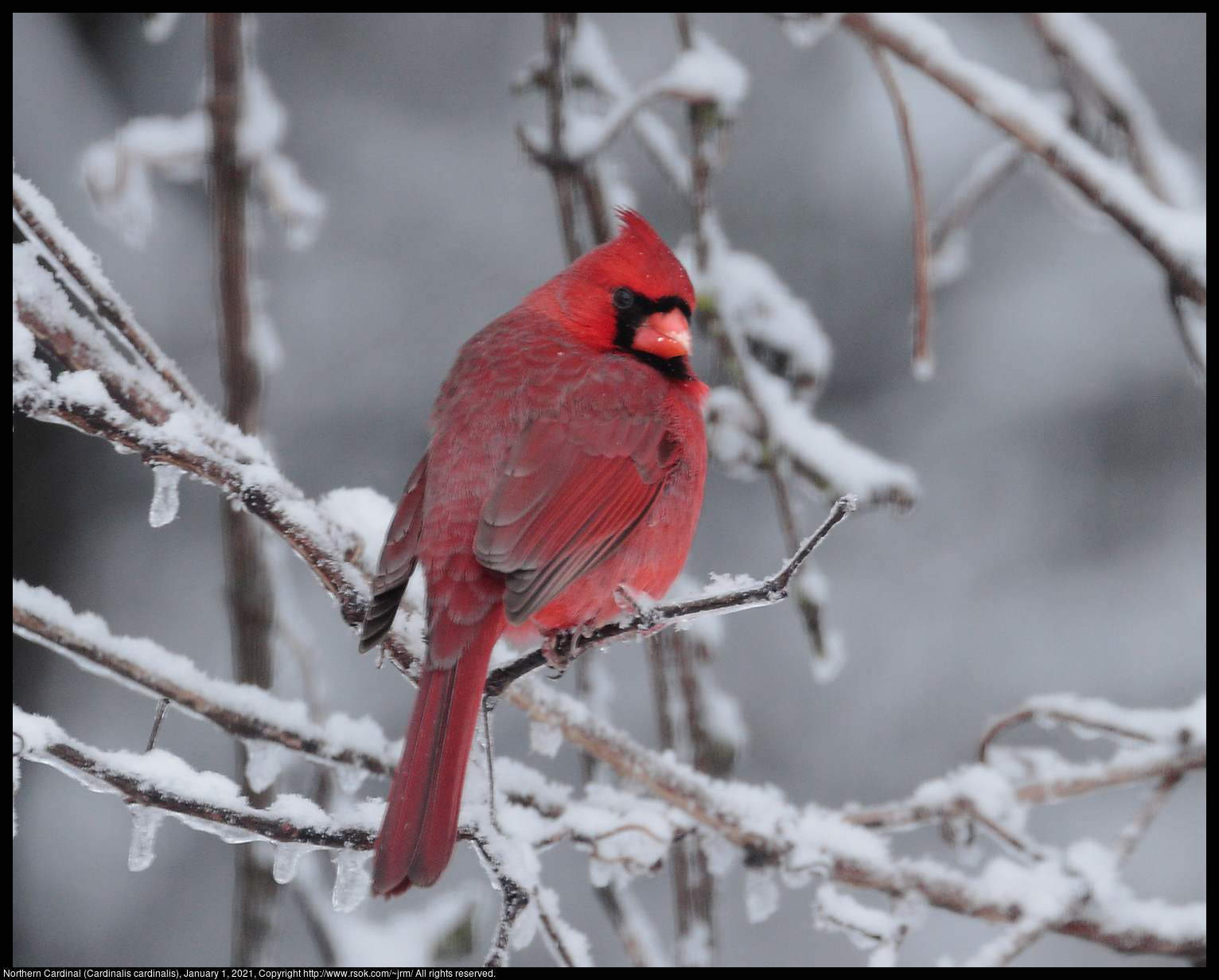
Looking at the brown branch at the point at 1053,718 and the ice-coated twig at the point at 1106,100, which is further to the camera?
the ice-coated twig at the point at 1106,100

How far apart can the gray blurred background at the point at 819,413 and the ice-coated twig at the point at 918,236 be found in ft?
5.33

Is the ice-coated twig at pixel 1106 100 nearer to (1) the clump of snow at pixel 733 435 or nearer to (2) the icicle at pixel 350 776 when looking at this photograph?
(1) the clump of snow at pixel 733 435

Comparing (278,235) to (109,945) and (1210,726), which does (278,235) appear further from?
(1210,726)

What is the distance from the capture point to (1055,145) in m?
1.76

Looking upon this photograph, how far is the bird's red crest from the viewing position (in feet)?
6.02

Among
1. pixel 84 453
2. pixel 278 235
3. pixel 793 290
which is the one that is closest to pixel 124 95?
pixel 278 235

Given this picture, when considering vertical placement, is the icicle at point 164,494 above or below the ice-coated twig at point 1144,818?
above

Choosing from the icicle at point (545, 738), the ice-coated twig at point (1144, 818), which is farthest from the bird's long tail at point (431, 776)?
the ice-coated twig at point (1144, 818)

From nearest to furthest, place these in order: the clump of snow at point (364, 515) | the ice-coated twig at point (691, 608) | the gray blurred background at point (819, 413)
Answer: the ice-coated twig at point (691, 608), the clump of snow at point (364, 515), the gray blurred background at point (819, 413)

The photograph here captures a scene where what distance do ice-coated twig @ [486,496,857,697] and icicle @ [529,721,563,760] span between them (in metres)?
0.12

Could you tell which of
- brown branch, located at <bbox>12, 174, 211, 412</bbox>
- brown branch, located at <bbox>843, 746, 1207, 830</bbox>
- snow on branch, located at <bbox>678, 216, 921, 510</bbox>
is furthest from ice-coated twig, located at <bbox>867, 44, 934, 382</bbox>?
brown branch, located at <bbox>12, 174, 211, 412</bbox>

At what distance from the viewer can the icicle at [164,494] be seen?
4.12 ft

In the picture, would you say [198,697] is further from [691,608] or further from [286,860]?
[691,608]

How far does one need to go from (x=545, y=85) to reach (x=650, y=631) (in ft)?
4.25
